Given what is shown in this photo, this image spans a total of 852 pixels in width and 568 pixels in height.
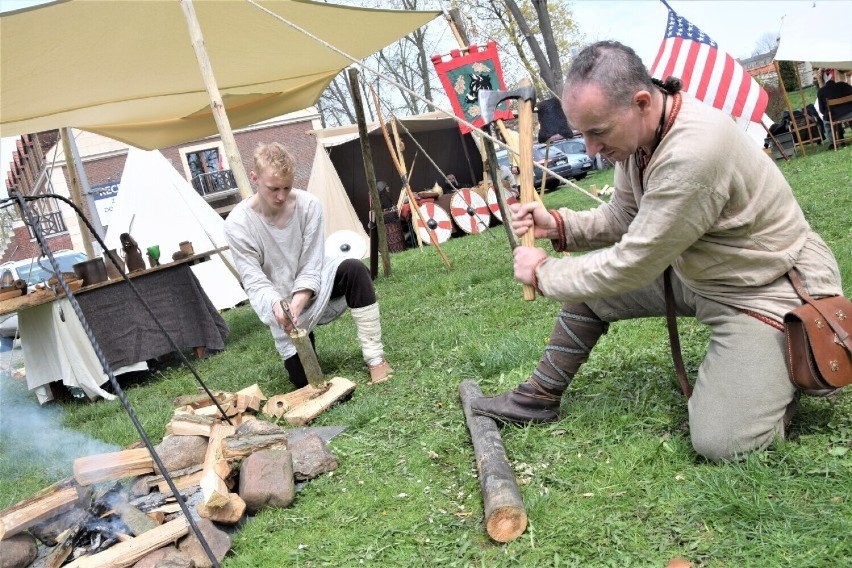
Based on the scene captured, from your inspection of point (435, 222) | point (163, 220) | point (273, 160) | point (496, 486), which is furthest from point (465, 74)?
point (435, 222)

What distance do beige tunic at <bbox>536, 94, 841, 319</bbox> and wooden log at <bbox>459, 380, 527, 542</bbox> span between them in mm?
592

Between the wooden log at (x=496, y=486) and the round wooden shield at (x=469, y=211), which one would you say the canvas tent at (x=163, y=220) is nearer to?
the round wooden shield at (x=469, y=211)

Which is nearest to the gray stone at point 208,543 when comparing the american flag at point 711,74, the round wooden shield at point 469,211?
the american flag at point 711,74

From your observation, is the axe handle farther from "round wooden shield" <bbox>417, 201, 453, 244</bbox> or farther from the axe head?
"round wooden shield" <bbox>417, 201, 453, 244</bbox>

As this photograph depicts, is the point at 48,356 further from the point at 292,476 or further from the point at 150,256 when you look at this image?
the point at 292,476

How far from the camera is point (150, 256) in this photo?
618 cm

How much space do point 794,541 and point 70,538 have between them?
230cm

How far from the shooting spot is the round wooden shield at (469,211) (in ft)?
38.1

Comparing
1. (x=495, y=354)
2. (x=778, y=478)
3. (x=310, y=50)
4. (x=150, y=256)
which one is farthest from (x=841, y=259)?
(x=150, y=256)

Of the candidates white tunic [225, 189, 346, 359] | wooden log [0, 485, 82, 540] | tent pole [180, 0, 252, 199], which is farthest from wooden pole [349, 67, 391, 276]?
wooden log [0, 485, 82, 540]

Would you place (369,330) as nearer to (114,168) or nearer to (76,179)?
(76,179)

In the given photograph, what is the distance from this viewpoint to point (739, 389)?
2107 millimetres

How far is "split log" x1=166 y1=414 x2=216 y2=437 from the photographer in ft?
10.4

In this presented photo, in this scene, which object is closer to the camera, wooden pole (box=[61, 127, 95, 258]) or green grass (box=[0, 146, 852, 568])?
green grass (box=[0, 146, 852, 568])
